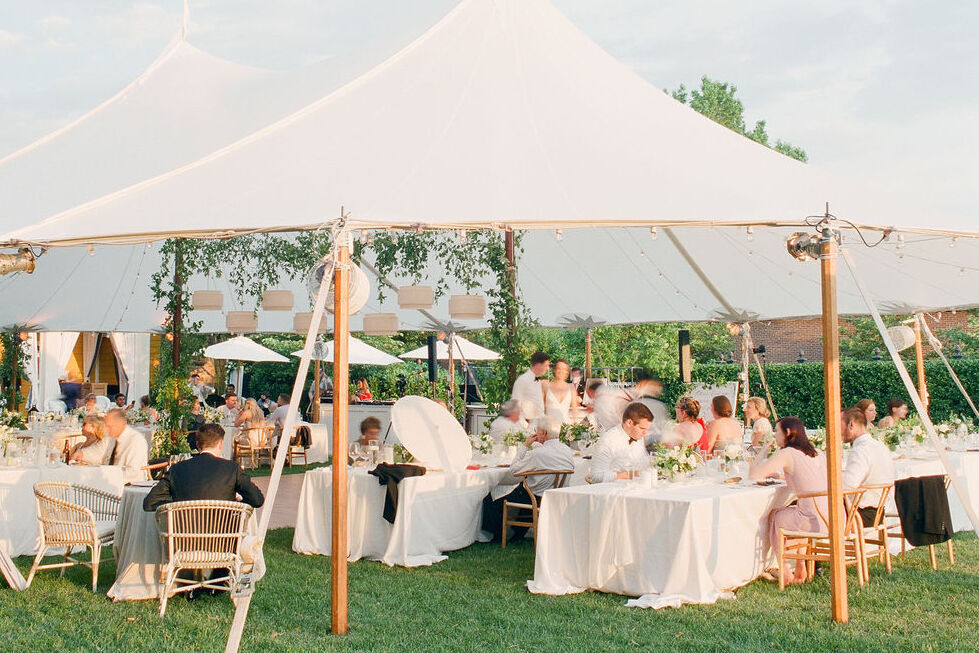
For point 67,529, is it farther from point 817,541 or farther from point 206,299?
point 206,299

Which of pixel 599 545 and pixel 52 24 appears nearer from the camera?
pixel 599 545

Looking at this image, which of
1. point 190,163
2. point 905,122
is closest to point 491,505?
point 190,163

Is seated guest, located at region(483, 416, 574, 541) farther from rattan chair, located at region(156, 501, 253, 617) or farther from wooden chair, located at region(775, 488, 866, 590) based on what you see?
rattan chair, located at region(156, 501, 253, 617)

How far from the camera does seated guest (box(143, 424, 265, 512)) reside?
19.7 ft

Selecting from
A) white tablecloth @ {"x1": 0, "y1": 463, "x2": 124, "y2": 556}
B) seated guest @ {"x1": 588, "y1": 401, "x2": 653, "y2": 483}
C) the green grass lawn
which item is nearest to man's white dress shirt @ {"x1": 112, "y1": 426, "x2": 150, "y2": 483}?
white tablecloth @ {"x1": 0, "y1": 463, "x2": 124, "y2": 556}

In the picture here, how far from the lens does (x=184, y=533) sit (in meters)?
5.81

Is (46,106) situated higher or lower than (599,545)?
higher

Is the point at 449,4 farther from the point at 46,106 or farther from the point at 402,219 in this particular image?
the point at 46,106

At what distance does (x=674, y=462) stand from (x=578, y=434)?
3.07 metres

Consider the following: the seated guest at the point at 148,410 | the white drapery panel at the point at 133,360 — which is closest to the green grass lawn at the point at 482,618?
the seated guest at the point at 148,410

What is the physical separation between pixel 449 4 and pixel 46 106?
357cm

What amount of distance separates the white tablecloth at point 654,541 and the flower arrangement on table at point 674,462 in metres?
0.10

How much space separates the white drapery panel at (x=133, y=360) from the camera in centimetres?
2444

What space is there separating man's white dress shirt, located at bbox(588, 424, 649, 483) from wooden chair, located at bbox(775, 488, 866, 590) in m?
1.09
